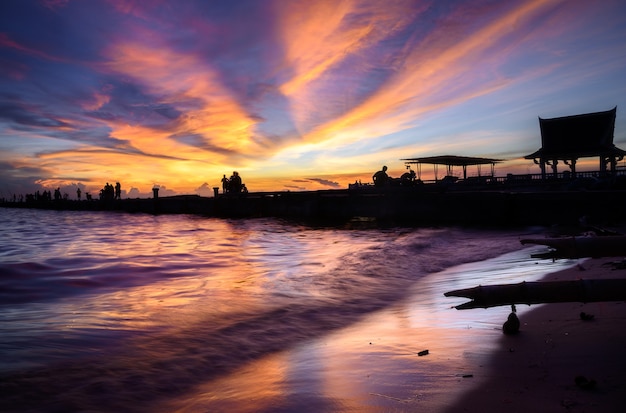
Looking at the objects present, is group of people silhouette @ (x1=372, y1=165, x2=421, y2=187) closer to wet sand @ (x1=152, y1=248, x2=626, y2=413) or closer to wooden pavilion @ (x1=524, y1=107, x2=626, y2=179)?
wooden pavilion @ (x1=524, y1=107, x2=626, y2=179)

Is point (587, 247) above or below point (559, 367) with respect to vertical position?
above

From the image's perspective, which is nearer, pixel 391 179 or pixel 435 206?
pixel 435 206

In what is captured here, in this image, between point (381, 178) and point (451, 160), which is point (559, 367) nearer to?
point (381, 178)

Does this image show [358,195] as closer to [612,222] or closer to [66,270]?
[612,222]

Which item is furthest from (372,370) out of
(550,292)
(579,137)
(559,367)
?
(579,137)

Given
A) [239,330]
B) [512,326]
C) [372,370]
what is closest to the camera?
[372,370]

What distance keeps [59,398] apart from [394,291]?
631 cm

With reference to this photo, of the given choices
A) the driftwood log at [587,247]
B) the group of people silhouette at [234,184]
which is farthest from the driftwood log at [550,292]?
the group of people silhouette at [234,184]

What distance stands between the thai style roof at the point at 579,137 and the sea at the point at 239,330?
25646 millimetres

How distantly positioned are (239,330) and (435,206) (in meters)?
17.5

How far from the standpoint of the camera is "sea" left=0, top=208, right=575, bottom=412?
338cm

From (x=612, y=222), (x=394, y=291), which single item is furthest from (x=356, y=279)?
(x=612, y=222)

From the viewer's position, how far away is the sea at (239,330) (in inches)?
133

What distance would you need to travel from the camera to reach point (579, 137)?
33.4 meters
